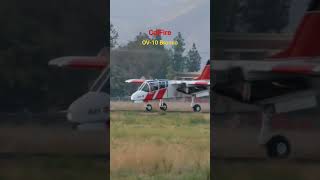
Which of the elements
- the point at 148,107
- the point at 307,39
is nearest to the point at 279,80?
the point at 307,39

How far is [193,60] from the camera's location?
379 cm

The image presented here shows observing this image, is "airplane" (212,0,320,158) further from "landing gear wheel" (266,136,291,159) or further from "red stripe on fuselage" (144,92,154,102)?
"red stripe on fuselage" (144,92,154,102)

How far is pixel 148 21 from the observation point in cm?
378

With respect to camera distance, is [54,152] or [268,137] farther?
[268,137]

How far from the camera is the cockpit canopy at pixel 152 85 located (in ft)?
12.4

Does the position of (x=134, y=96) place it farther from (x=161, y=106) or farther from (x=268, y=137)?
(x=268, y=137)

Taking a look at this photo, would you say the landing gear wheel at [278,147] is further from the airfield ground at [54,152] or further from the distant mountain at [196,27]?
the airfield ground at [54,152]

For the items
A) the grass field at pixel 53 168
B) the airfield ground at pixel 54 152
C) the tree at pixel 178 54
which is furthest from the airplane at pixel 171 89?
the grass field at pixel 53 168

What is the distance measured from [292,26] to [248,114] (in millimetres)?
683

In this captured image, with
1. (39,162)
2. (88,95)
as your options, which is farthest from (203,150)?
(39,162)

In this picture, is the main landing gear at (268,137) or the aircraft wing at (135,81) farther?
the main landing gear at (268,137)

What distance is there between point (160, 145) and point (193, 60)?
2.05 ft

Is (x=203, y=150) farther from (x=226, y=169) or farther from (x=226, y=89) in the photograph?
(x=226, y=89)

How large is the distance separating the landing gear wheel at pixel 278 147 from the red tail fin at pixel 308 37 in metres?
0.59
